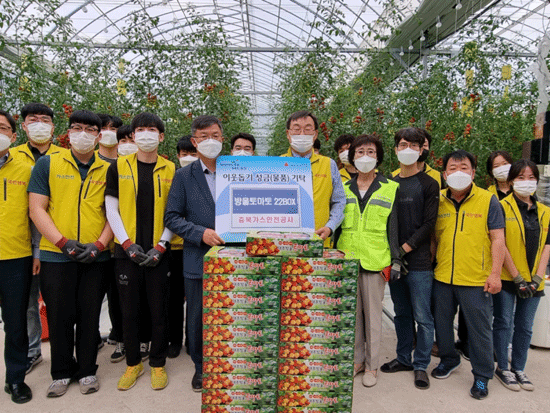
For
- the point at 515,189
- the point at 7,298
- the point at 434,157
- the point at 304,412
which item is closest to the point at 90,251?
the point at 7,298

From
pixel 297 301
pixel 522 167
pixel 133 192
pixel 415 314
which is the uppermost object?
pixel 522 167

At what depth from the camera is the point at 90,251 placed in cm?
257

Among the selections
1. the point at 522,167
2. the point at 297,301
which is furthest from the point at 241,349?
the point at 522,167

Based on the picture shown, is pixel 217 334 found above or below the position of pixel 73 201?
below

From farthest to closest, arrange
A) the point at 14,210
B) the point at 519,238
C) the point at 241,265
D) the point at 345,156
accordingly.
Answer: the point at 345,156
the point at 519,238
the point at 14,210
the point at 241,265

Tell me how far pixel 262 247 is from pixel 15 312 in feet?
6.25

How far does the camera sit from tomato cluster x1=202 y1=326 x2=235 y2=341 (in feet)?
6.21

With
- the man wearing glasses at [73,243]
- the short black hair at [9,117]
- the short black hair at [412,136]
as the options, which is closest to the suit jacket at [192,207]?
the man wearing glasses at [73,243]

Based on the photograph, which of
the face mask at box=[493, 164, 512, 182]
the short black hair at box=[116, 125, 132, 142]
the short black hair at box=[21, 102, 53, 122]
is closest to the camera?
the short black hair at box=[21, 102, 53, 122]

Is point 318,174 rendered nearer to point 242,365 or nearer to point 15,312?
point 242,365

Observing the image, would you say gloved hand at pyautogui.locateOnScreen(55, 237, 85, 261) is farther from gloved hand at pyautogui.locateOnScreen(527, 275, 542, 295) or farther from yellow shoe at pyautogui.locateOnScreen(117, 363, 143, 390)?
gloved hand at pyautogui.locateOnScreen(527, 275, 542, 295)

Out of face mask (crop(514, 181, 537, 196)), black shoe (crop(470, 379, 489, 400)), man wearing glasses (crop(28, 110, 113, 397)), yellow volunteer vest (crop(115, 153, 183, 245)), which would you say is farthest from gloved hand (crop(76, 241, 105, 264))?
face mask (crop(514, 181, 537, 196))

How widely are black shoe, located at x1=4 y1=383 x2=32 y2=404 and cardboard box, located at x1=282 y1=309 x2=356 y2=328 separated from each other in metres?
2.00

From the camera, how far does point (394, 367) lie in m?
3.13
